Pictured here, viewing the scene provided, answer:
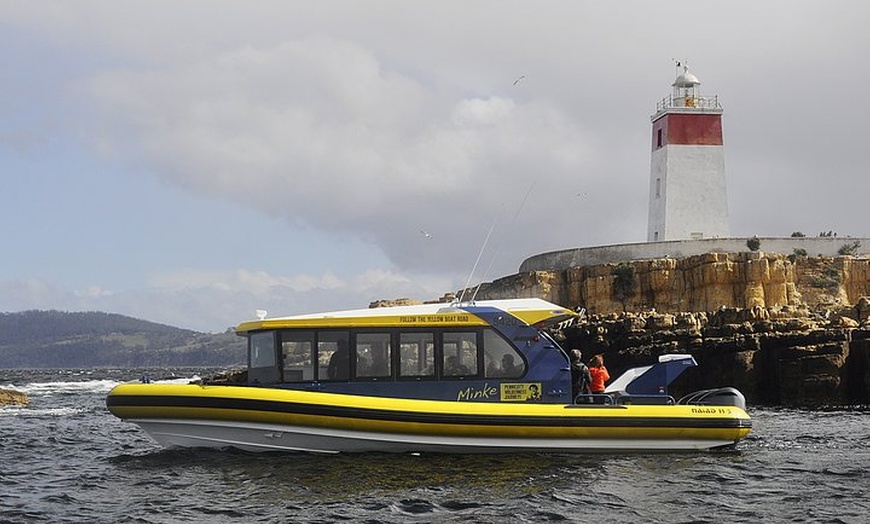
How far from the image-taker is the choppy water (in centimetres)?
1212

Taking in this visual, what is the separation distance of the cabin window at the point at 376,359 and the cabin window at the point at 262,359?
1218mm

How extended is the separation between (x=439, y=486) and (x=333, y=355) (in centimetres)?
320

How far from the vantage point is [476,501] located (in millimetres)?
12688

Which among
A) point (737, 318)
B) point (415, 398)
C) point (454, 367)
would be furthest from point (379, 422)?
point (737, 318)

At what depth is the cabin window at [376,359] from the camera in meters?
15.9

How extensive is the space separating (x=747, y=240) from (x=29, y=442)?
1266 inches

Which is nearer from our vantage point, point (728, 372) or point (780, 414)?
point (780, 414)

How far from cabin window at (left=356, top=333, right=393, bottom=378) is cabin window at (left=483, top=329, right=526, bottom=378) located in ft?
4.78

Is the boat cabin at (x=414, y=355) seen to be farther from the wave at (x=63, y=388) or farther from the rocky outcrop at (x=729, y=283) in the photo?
the rocky outcrop at (x=729, y=283)

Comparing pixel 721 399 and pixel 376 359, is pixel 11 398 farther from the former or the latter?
pixel 721 399

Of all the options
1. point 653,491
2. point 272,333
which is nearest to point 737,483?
point 653,491

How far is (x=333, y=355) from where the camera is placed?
15.9m

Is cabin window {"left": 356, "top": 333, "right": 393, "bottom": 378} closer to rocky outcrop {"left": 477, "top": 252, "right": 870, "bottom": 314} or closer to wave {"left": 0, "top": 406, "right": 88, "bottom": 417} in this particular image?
wave {"left": 0, "top": 406, "right": 88, "bottom": 417}

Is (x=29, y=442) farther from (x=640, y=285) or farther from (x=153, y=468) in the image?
(x=640, y=285)
